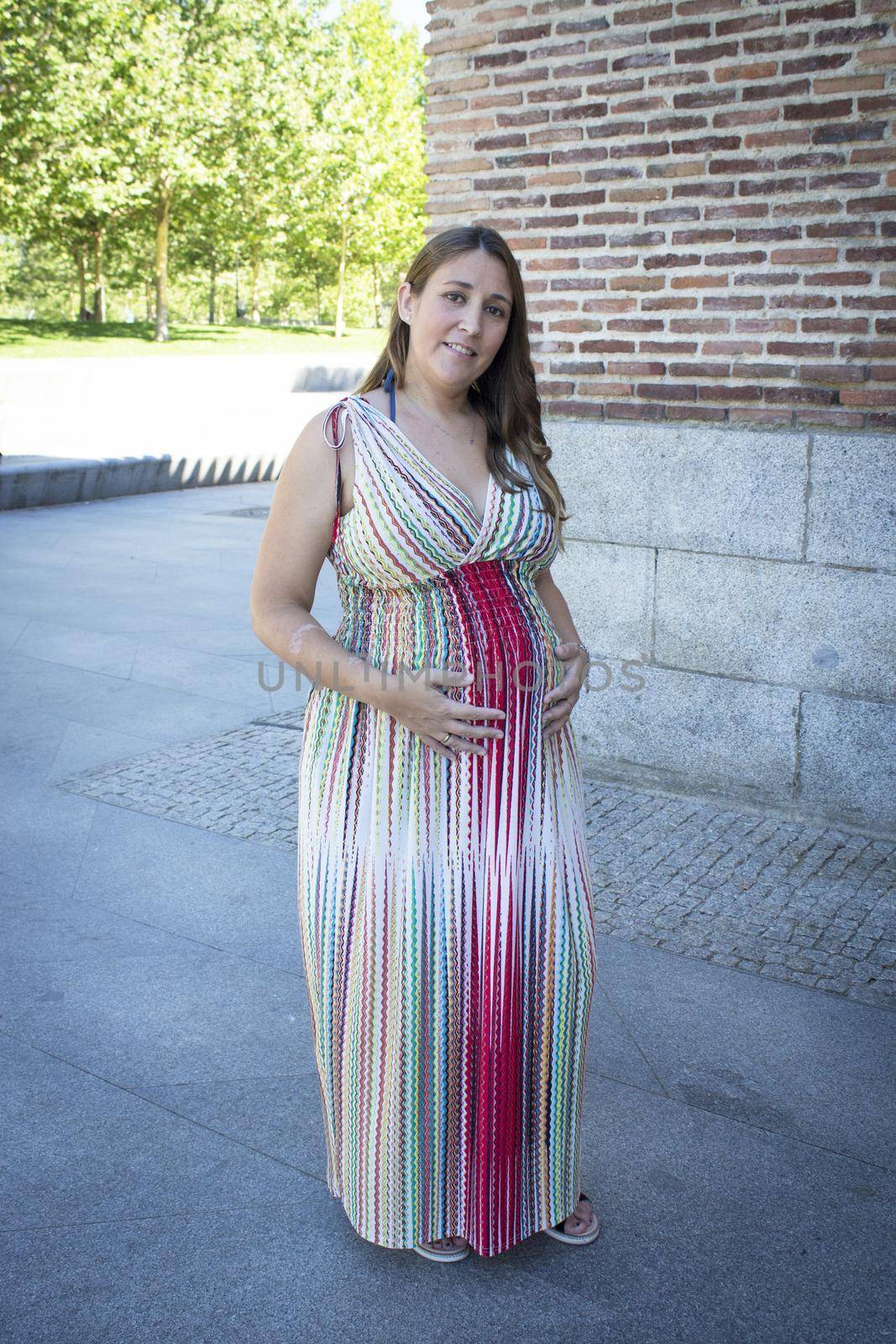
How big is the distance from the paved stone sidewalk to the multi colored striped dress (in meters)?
1.78

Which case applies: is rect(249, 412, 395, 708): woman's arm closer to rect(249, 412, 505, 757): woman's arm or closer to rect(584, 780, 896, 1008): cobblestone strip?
rect(249, 412, 505, 757): woman's arm

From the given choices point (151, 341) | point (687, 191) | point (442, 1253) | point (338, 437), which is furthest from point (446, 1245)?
point (151, 341)

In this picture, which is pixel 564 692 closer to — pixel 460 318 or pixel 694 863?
pixel 460 318

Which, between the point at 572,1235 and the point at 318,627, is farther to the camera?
the point at 572,1235

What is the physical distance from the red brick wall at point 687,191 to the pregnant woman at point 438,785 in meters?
3.00

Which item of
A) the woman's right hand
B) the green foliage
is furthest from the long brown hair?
the green foliage

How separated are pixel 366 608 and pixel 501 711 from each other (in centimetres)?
38

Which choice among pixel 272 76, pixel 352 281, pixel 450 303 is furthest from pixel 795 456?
pixel 352 281

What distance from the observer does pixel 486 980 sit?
8.24ft

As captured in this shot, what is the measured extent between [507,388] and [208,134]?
Answer: 3126 cm

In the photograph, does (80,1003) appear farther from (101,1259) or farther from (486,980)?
(486,980)

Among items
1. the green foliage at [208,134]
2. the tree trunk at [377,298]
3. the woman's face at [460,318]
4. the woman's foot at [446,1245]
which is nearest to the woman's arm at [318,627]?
the woman's face at [460,318]

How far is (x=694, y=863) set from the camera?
5.03 meters

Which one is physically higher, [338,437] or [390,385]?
[390,385]
